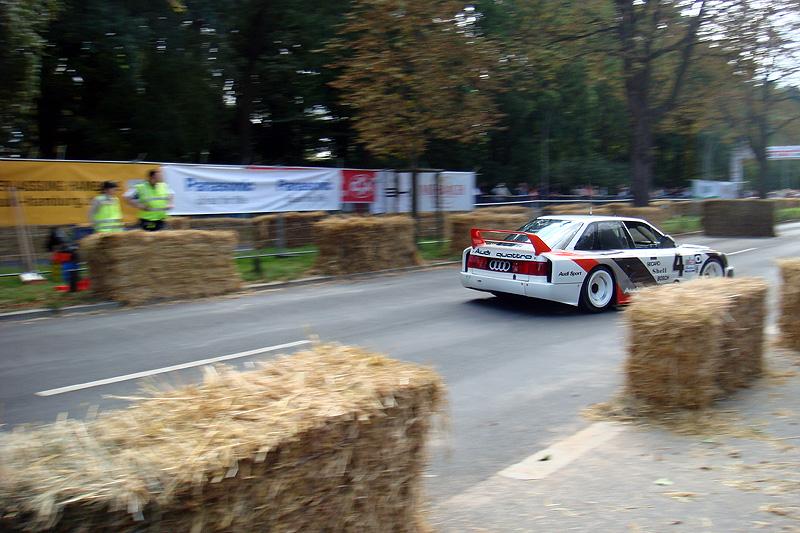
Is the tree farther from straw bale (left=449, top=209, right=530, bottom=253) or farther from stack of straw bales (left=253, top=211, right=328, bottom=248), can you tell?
stack of straw bales (left=253, top=211, right=328, bottom=248)

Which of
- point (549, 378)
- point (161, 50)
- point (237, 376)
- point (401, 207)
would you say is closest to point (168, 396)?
point (237, 376)

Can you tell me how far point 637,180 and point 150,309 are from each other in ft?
65.8

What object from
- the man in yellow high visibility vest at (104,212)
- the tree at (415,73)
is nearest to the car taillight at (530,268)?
the man in yellow high visibility vest at (104,212)

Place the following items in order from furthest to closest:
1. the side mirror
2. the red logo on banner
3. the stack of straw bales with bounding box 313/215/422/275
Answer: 1. the red logo on banner
2. the stack of straw bales with bounding box 313/215/422/275
3. the side mirror

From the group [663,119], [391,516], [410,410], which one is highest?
[663,119]

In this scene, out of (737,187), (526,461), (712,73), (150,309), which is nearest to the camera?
(526,461)

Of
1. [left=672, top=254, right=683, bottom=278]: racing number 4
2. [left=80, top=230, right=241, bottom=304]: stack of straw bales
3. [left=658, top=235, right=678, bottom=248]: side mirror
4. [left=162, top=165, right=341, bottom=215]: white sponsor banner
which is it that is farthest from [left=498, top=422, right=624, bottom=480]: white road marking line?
[left=162, top=165, right=341, bottom=215]: white sponsor banner

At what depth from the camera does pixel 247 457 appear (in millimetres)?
2543

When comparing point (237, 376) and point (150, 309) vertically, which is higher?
point (237, 376)

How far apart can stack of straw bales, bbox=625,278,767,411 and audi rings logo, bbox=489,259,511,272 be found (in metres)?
4.28

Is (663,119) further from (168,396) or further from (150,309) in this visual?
(168,396)

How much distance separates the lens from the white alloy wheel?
1177 centimetres

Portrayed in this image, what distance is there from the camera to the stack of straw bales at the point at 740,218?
85.4 feet

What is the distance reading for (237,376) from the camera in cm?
331
